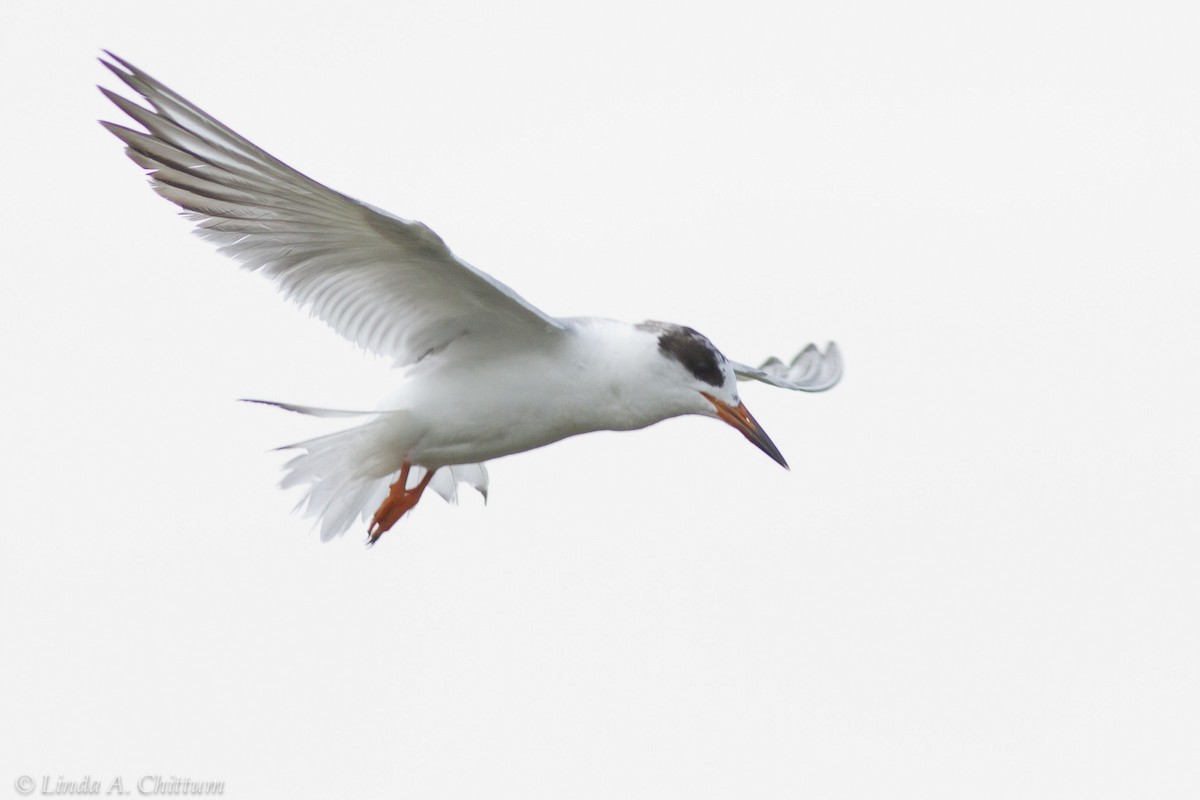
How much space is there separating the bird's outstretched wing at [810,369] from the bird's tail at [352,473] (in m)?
1.96

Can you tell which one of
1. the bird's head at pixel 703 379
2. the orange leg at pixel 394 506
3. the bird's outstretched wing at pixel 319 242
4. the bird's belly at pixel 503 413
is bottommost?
the orange leg at pixel 394 506

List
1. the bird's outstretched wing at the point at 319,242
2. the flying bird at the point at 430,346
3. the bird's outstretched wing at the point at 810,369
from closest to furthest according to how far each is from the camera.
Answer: the bird's outstretched wing at the point at 319,242 → the flying bird at the point at 430,346 → the bird's outstretched wing at the point at 810,369

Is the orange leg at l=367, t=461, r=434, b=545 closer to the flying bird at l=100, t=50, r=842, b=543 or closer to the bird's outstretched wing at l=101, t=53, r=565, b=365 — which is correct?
the flying bird at l=100, t=50, r=842, b=543

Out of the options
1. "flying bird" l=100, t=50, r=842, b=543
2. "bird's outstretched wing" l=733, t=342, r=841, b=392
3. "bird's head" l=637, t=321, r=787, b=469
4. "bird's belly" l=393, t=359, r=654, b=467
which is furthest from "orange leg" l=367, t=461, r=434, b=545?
"bird's outstretched wing" l=733, t=342, r=841, b=392

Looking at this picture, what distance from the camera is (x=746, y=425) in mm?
7344

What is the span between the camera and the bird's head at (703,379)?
722 centimetres

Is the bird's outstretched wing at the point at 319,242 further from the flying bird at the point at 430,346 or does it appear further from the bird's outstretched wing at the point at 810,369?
the bird's outstretched wing at the point at 810,369


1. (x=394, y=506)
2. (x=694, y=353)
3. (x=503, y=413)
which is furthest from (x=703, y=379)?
(x=394, y=506)

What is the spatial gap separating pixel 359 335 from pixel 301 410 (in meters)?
0.45

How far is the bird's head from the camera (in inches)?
284

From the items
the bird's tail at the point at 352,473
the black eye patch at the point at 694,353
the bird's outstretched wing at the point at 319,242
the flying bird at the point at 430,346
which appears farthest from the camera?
the bird's tail at the point at 352,473

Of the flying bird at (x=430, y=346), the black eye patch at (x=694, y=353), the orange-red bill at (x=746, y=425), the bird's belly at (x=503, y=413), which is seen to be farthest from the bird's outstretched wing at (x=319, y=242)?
the orange-red bill at (x=746, y=425)

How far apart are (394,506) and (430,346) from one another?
2.54 ft

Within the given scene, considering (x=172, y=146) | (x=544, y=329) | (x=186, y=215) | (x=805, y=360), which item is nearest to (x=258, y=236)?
(x=186, y=215)
